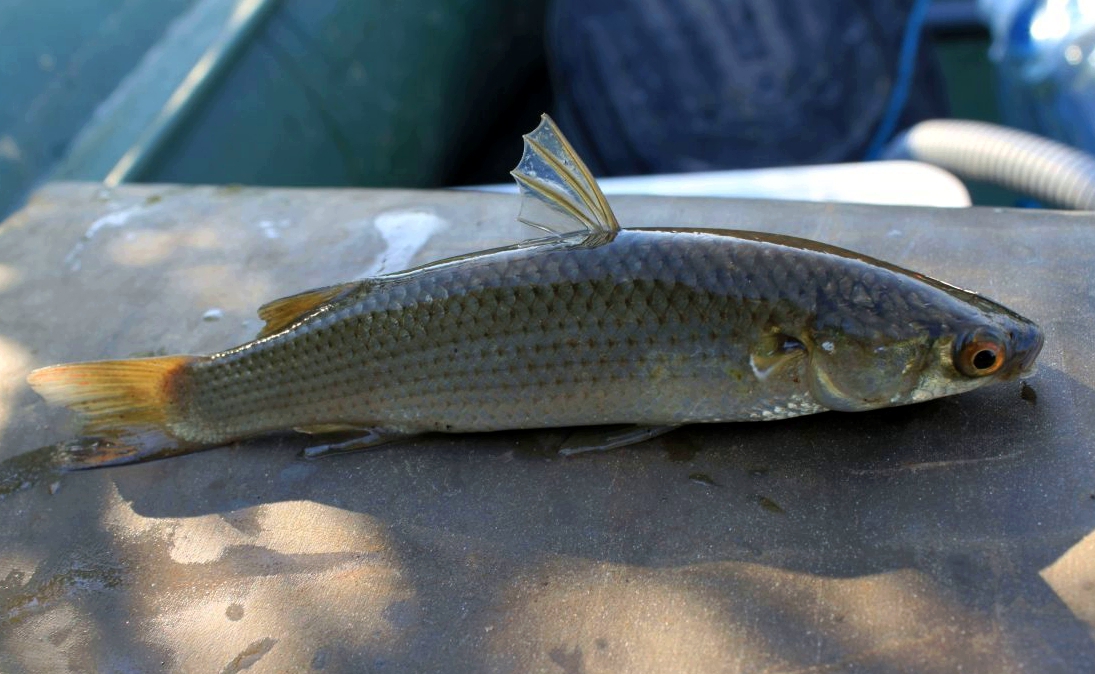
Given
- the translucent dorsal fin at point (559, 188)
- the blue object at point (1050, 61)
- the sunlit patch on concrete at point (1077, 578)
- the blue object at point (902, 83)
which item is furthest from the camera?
the blue object at point (902, 83)

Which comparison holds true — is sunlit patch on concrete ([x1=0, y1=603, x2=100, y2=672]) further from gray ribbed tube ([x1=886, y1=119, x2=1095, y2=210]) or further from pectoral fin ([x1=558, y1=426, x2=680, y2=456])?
gray ribbed tube ([x1=886, y1=119, x2=1095, y2=210])

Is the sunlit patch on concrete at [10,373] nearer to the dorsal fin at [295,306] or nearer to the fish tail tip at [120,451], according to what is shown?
the fish tail tip at [120,451]

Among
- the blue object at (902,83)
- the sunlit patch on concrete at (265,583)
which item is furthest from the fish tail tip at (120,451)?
the blue object at (902,83)

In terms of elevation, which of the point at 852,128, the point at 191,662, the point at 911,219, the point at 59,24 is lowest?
the point at 852,128

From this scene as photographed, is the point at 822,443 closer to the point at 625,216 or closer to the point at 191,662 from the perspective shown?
the point at 625,216

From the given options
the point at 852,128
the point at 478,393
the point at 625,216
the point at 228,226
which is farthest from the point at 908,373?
the point at 852,128

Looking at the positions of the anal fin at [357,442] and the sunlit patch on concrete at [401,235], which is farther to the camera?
the sunlit patch on concrete at [401,235]
